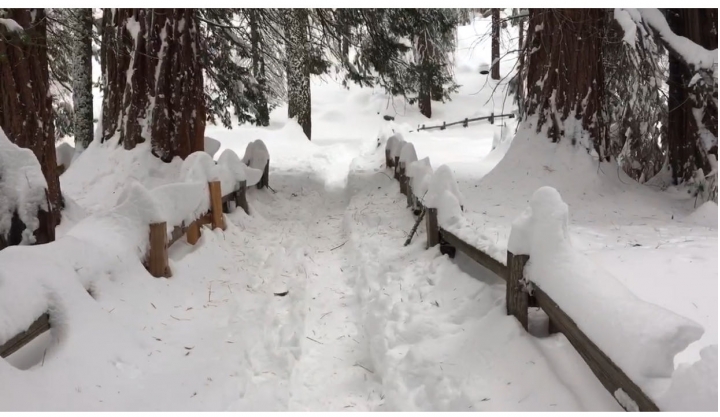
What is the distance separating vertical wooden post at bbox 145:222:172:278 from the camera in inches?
184

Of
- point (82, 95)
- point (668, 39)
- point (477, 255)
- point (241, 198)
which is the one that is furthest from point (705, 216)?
point (82, 95)

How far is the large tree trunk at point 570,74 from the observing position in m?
8.15

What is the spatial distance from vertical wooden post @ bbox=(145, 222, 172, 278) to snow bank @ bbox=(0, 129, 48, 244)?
90 centimetres

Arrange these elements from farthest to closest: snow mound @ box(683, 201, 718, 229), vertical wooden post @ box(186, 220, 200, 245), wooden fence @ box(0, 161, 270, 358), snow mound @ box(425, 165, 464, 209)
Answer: snow mound @ box(683, 201, 718, 229)
snow mound @ box(425, 165, 464, 209)
vertical wooden post @ box(186, 220, 200, 245)
wooden fence @ box(0, 161, 270, 358)

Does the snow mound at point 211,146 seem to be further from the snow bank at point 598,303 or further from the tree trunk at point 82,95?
the snow bank at point 598,303

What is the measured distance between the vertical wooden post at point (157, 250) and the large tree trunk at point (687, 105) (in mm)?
6971

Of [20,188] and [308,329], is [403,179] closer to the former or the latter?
[308,329]

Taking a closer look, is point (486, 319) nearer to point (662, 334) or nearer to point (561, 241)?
point (561, 241)

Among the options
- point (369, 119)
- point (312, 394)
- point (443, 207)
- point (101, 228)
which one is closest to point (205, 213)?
point (101, 228)

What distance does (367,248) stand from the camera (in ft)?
21.5

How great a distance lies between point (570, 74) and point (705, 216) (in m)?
3.01

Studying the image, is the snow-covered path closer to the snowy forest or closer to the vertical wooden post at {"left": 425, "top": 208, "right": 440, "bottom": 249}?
the snowy forest

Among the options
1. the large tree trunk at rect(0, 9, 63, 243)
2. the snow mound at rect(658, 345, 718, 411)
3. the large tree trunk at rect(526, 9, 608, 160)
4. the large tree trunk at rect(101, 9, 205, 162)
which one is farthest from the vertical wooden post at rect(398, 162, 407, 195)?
the snow mound at rect(658, 345, 718, 411)

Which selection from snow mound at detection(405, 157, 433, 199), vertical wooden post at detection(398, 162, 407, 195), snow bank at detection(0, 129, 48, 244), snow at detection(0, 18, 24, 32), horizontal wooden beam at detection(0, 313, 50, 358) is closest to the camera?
horizontal wooden beam at detection(0, 313, 50, 358)
